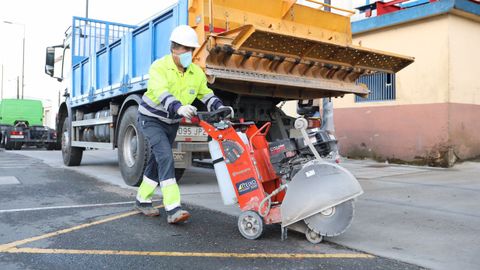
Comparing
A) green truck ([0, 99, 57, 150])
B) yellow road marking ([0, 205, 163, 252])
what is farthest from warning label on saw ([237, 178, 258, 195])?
green truck ([0, 99, 57, 150])

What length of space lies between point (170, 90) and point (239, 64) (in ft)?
5.21

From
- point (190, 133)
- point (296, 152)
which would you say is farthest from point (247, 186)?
point (190, 133)

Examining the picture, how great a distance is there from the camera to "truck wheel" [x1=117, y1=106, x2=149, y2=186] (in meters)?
6.56

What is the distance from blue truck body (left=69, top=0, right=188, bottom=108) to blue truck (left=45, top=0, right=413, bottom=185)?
2 cm

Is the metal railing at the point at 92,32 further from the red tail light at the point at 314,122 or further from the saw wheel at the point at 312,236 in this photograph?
the saw wheel at the point at 312,236

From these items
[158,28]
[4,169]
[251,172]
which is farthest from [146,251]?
[4,169]

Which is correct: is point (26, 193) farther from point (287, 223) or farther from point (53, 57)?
point (53, 57)

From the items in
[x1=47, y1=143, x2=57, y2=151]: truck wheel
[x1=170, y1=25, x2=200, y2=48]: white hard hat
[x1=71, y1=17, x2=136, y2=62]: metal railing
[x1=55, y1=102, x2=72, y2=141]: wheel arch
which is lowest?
[x1=47, y1=143, x2=57, y2=151]: truck wheel

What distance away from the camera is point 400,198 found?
19.5 feet

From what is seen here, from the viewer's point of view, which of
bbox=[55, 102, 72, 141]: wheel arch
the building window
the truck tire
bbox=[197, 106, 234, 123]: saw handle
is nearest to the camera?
bbox=[197, 106, 234, 123]: saw handle

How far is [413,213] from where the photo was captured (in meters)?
5.01

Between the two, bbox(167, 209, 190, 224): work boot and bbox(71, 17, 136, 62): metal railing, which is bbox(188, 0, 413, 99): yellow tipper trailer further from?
bbox(71, 17, 136, 62): metal railing

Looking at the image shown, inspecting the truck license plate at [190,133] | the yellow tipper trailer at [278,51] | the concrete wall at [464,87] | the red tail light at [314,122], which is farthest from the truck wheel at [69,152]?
the concrete wall at [464,87]

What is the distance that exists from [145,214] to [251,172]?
1.56 meters
